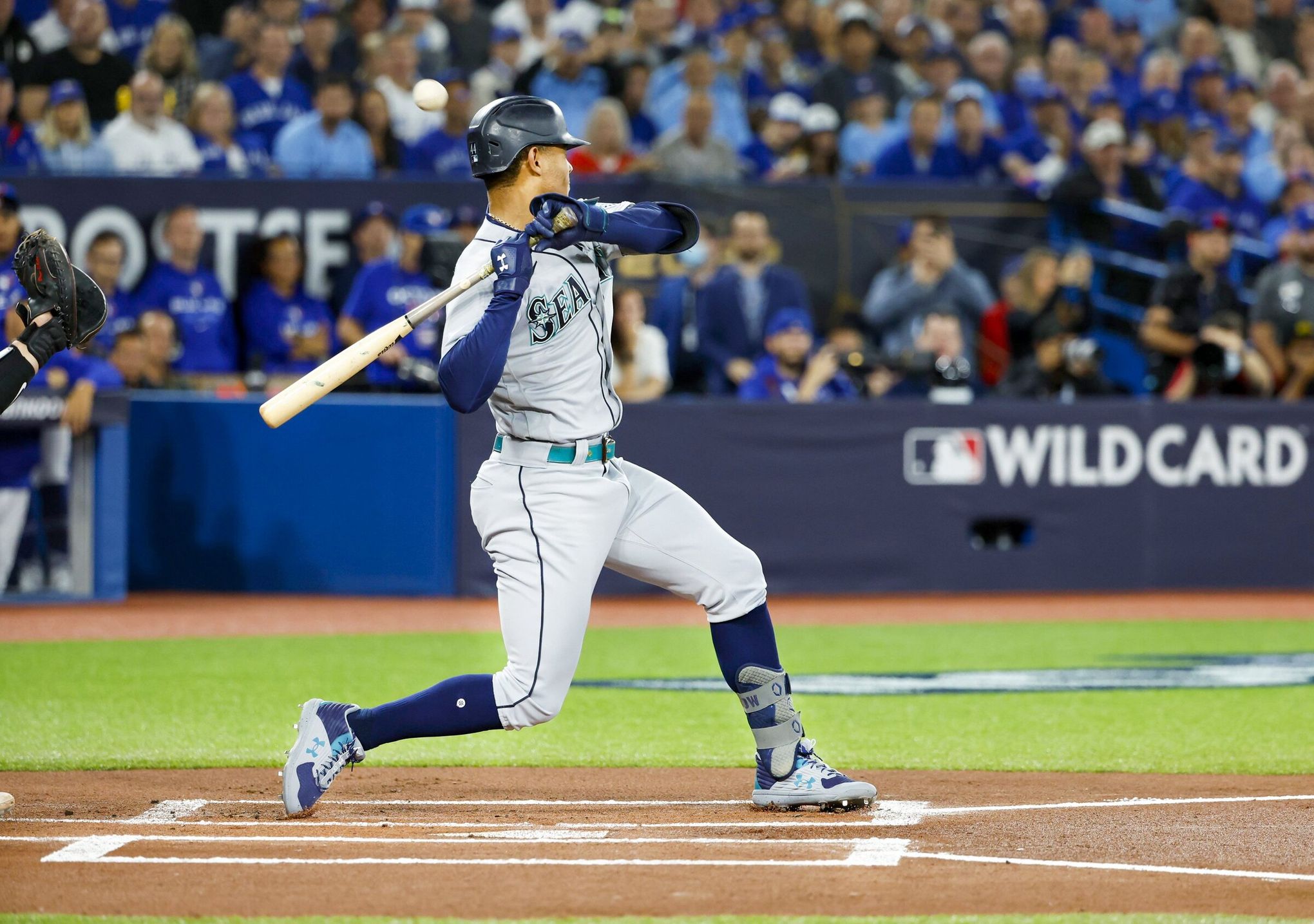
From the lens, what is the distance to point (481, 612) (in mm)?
10539

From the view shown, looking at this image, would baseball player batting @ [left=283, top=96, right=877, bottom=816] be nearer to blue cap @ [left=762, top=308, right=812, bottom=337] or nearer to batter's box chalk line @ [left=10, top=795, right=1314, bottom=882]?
batter's box chalk line @ [left=10, top=795, right=1314, bottom=882]

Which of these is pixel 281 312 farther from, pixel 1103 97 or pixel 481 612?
pixel 1103 97

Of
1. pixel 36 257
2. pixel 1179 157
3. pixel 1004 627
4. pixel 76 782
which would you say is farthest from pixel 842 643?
pixel 1179 157

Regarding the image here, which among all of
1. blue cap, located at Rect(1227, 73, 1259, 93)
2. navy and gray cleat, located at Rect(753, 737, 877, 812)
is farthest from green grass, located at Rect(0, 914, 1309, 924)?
blue cap, located at Rect(1227, 73, 1259, 93)

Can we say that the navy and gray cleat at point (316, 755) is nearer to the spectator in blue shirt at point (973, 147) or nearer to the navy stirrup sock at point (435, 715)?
the navy stirrup sock at point (435, 715)

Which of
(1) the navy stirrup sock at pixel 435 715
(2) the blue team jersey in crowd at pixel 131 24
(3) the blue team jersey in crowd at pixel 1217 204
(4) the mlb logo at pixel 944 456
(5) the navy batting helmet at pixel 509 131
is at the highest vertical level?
(2) the blue team jersey in crowd at pixel 131 24

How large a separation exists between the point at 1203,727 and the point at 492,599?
5.28 meters

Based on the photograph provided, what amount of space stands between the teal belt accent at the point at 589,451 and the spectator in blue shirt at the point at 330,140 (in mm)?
7940

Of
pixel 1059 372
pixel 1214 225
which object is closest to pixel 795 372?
pixel 1059 372

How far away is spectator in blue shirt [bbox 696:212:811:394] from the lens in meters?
11.7

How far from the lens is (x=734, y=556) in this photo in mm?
5055

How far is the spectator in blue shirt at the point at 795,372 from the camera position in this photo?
37.0 feet

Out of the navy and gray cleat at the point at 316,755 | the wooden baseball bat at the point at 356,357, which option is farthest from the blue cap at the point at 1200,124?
the navy and gray cleat at the point at 316,755

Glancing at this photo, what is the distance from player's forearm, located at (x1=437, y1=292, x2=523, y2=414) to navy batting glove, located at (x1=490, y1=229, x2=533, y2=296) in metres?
0.02
